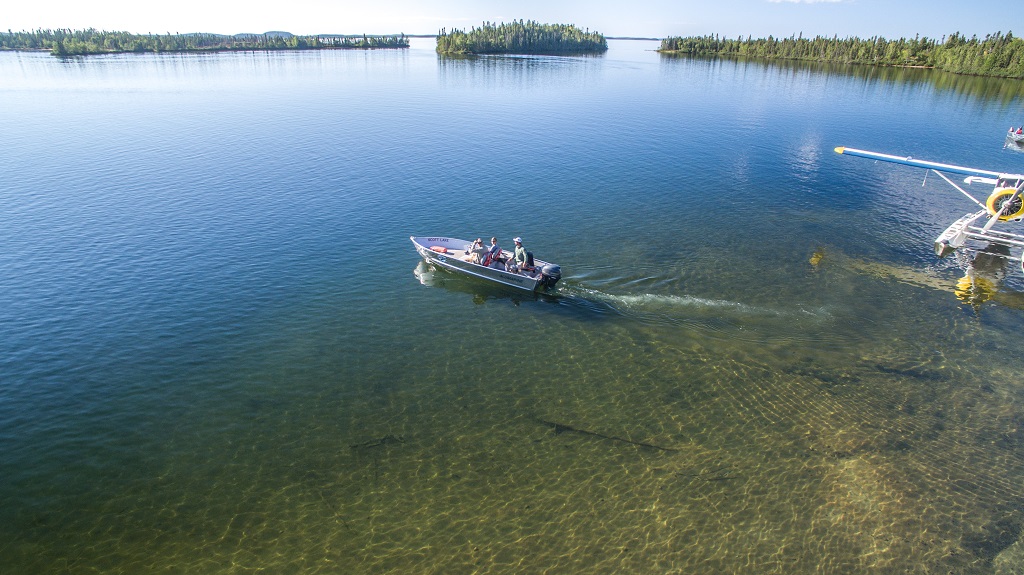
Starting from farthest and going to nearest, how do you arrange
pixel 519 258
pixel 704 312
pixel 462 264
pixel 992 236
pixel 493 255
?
pixel 992 236, pixel 462 264, pixel 493 255, pixel 519 258, pixel 704 312

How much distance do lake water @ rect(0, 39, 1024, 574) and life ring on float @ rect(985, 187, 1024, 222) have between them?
4.34 meters

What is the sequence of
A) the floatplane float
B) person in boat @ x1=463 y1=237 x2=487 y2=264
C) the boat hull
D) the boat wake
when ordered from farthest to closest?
the floatplane float, person in boat @ x1=463 y1=237 x2=487 y2=264, the boat hull, the boat wake

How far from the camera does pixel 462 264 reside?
A: 1329 inches

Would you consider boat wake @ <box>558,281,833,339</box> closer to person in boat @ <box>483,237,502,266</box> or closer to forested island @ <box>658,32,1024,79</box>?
person in boat @ <box>483,237,502,266</box>

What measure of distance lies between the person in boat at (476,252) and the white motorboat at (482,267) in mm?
85

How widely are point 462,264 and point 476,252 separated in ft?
4.24

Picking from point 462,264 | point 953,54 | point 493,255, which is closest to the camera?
point 493,255

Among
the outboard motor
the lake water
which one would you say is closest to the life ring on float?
the lake water

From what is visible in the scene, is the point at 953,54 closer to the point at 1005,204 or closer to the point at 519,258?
the point at 1005,204

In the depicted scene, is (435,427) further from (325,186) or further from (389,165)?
(389,165)

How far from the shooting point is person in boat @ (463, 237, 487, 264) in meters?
33.2

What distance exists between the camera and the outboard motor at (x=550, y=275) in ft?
103

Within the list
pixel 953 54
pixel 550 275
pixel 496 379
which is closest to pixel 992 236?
pixel 550 275

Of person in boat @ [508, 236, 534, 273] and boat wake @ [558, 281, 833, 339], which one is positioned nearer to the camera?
boat wake @ [558, 281, 833, 339]
